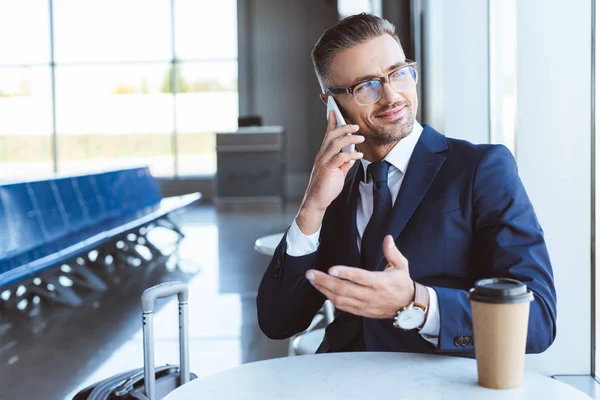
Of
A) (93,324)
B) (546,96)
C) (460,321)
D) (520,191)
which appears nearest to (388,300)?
(460,321)

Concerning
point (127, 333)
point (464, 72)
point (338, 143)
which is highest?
point (464, 72)

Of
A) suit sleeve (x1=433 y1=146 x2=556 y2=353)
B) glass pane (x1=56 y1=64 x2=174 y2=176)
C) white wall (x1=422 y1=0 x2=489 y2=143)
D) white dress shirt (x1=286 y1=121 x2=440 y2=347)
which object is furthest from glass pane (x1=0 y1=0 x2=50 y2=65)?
suit sleeve (x1=433 y1=146 x2=556 y2=353)

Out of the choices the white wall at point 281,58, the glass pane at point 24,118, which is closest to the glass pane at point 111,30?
the glass pane at point 24,118

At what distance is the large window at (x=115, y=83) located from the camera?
1406 cm

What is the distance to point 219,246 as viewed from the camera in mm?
7828

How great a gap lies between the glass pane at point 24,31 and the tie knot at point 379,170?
13663 millimetres

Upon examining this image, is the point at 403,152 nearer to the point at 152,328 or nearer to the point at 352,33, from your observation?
the point at 352,33

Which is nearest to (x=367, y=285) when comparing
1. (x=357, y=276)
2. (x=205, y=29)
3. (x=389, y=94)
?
(x=357, y=276)

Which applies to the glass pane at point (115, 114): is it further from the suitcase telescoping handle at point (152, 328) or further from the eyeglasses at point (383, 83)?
the suitcase telescoping handle at point (152, 328)

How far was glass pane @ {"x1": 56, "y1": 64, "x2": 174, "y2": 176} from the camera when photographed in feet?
46.6

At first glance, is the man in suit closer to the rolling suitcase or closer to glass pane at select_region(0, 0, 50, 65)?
the rolling suitcase

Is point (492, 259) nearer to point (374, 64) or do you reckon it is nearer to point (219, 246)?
point (374, 64)

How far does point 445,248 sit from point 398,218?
0.36ft

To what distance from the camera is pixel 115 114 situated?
14430mm
